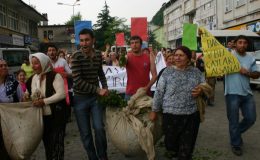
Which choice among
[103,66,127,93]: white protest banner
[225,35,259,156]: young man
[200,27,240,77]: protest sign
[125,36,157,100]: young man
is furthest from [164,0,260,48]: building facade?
[125,36,157,100]: young man

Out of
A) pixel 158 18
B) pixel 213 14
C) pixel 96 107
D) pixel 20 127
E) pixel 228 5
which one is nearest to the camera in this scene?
pixel 20 127

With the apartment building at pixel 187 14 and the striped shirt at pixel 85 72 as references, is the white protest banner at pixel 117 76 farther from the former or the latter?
the apartment building at pixel 187 14

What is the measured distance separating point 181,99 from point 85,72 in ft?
4.20

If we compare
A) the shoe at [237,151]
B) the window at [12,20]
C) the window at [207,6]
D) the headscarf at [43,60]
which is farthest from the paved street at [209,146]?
the window at [207,6]

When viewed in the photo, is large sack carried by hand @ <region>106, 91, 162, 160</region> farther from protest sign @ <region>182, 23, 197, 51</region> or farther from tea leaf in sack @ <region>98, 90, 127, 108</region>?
protest sign @ <region>182, 23, 197, 51</region>

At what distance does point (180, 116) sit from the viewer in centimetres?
446

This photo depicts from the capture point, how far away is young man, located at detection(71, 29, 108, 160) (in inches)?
190

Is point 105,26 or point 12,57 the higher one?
point 105,26

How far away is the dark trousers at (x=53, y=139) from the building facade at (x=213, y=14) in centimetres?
2829

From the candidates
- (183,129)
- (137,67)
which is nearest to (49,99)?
(183,129)

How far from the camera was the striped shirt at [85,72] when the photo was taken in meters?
4.77

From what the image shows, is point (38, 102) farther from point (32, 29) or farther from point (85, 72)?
point (32, 29)

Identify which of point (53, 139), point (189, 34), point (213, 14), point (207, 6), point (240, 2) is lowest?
point (53, 139)

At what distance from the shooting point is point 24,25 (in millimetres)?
42312
